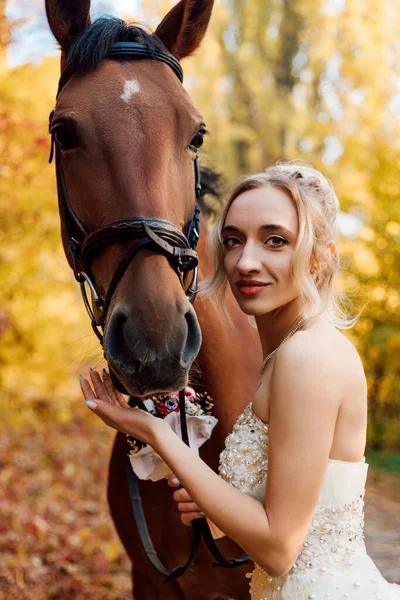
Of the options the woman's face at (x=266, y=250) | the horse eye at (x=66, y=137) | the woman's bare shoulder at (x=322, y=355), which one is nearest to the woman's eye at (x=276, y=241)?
the woman's face at (x=266, y=250)

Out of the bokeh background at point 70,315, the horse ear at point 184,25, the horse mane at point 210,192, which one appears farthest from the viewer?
the bokeh background at point 70,315

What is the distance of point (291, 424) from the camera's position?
1.44m

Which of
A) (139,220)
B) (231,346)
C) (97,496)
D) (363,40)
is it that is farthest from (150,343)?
(363,40)

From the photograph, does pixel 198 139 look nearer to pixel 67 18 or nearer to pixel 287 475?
pixel 67 18

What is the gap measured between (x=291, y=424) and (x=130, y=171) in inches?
34.8

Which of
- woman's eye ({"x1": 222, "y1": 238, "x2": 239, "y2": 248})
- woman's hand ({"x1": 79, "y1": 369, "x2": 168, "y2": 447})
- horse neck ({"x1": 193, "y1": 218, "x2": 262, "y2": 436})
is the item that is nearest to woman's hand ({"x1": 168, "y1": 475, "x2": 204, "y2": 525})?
woman's hand ({"x1": 79, "y1": 369, "x2": 168, "y2": 447})

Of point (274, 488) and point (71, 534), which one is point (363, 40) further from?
point (274, 488)

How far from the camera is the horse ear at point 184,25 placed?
2.30 meters

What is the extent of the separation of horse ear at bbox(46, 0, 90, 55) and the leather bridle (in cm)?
19

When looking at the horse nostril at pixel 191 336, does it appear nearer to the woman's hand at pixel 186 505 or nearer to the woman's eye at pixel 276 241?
the woman's eye at pixel 276 241

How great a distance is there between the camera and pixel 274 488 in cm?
145

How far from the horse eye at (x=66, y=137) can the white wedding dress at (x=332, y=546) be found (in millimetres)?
1084

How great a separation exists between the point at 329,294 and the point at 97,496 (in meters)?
5.74

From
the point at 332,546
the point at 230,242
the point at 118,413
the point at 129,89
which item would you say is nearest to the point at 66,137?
the point at 129,89
